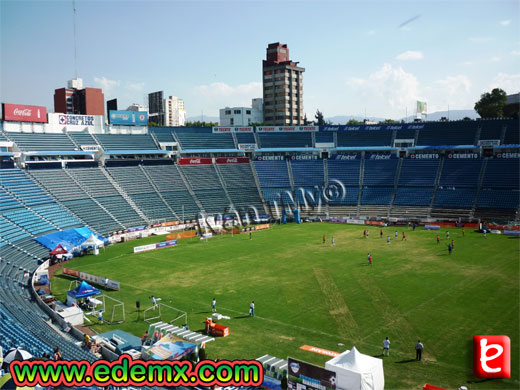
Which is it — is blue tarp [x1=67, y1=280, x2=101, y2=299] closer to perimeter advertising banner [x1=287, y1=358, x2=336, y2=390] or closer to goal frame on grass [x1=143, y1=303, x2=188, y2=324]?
goal frame on grass [x1=143, y1=303, x2=188, y2=324]

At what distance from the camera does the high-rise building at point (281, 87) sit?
138125 millimetres

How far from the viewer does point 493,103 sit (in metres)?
→ 112

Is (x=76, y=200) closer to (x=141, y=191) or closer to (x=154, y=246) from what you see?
(x=141, y=191)

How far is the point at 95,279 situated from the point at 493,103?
108830 mm

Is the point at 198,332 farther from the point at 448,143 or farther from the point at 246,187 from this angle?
the point at 448,143

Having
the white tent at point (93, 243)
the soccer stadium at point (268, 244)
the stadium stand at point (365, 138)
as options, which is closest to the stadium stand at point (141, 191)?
the soccer stadium at point (268, 244)

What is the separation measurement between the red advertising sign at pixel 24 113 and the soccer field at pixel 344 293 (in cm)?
3027

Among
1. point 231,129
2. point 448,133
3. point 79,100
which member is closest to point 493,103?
point 448,133

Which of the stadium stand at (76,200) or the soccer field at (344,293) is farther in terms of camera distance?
the stadium stand at (76,200)

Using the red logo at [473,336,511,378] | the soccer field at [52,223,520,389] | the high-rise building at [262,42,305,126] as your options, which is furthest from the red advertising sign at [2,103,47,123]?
the high-rise building at [262,42,305,126]

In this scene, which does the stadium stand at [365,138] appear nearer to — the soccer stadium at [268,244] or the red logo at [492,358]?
the soccer stadium at [268,244]

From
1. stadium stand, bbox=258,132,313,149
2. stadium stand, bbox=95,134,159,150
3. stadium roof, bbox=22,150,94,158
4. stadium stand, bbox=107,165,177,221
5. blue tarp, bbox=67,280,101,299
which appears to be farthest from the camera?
stadium stand, bbox=258,132,313,149

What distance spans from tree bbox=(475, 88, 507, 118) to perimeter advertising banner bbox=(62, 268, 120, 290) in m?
107

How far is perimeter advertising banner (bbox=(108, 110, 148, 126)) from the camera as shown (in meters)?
82.6
